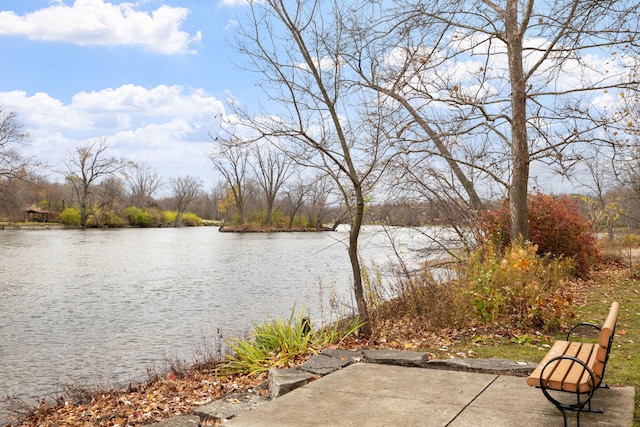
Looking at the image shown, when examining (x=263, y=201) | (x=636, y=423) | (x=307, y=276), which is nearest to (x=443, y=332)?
(x=636, y=423)


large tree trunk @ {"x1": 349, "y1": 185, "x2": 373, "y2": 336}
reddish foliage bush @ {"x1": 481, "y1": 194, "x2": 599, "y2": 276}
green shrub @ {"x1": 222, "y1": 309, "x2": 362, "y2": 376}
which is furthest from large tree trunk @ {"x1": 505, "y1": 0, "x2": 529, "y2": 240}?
green shrub @ {"x1": 222, "y1": 309, "x2": 362, "y2": 376}

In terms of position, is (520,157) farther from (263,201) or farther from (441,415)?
(263,201)

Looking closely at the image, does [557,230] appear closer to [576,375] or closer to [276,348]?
[276,348]

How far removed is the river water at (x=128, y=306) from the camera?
932 centimetres

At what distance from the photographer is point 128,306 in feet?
48.9

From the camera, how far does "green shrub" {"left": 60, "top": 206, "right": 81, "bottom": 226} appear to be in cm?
6700

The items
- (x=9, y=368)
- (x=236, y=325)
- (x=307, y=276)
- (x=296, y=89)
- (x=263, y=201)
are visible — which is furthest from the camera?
(x=263, y=201)

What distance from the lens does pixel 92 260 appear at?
26.6 m

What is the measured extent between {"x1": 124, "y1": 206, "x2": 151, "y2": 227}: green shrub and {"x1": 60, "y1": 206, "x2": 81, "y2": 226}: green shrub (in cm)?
548

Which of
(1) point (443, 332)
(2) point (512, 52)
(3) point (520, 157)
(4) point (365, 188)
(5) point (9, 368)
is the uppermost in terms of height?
(2) point (512, 52)

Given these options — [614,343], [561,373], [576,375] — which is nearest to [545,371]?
[561,373]

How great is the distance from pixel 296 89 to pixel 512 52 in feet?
21.4

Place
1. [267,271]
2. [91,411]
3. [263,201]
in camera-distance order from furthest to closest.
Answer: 1. [263,201]
2. [267,271]
3. [91,411]

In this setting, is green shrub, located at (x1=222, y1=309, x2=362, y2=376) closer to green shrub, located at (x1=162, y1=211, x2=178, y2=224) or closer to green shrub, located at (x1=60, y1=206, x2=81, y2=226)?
green shrub, located at (x1=60, y1=206, x2=81, y2=226)
